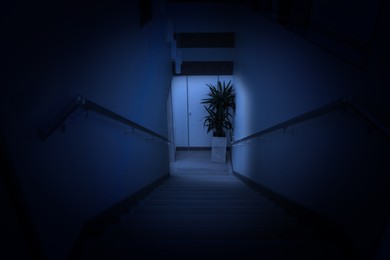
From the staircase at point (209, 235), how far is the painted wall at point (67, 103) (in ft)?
0.93

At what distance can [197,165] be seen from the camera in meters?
7.79

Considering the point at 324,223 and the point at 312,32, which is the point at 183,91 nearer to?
the point at 312,32

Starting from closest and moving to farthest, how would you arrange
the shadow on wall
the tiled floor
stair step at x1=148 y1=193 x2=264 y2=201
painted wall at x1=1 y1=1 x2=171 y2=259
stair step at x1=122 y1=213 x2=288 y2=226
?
painted wall at x1=1 y1=1 x2=171 y2=259 → the shadow on wall → stair step at x1=122 y1=213 x2=288 y2=226 → stair step at x1=148 y1=193 x2=264 y2=201 → the tiled floor

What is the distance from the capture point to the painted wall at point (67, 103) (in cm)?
123

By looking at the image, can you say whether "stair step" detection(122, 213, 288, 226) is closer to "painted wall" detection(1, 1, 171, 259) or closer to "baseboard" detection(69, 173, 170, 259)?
"baseboard" detection(69, 173, 170, 259)

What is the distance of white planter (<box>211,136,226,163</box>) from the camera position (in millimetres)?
7934

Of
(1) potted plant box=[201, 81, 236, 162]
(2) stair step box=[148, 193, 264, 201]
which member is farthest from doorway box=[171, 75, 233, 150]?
(2) stair step box=[148, 193, 264, 201]

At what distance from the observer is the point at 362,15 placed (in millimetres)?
2104

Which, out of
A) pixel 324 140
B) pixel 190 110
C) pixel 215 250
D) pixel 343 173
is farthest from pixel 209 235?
pixel 190 110

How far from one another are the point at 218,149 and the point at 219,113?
1.10m

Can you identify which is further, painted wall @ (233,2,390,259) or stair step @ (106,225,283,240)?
stair step @ (106,225,283,240)

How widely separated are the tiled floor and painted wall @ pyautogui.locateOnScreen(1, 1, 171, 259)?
14.3 ft

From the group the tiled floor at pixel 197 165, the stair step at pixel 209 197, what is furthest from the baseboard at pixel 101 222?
the tiled floor at pixel 197 165

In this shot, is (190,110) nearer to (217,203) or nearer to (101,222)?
(217,203)
